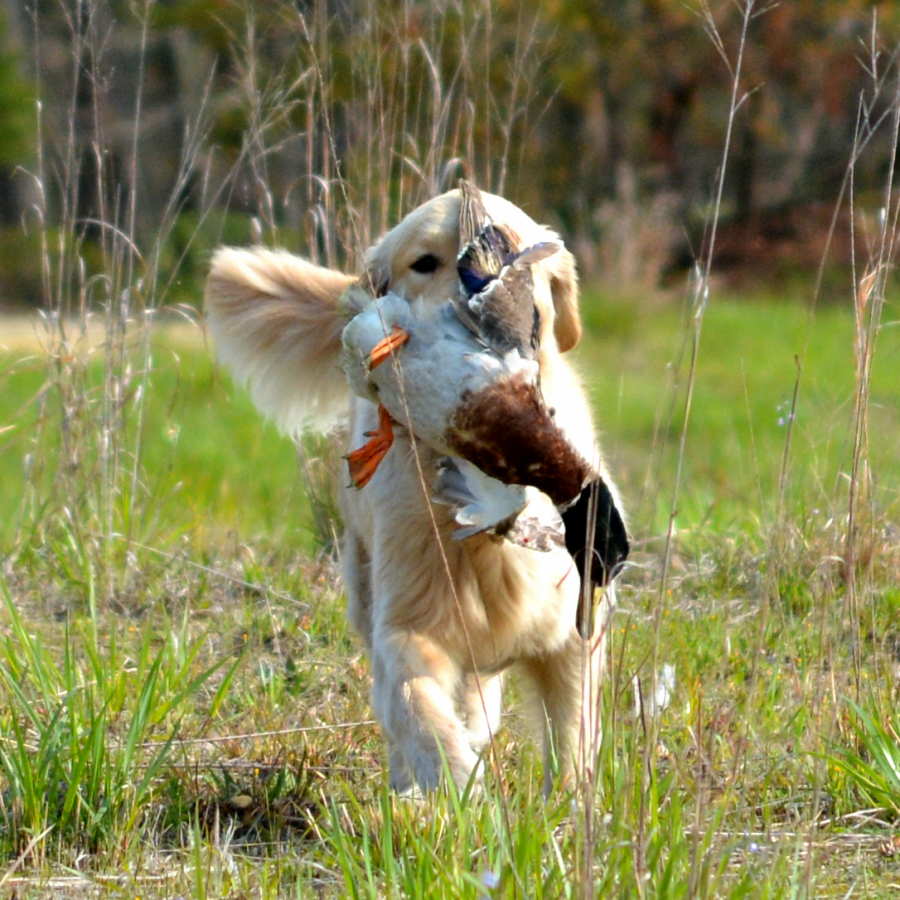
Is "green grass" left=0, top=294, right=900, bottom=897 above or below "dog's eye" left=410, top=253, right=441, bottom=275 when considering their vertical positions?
below

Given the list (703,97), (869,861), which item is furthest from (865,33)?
(869,861)

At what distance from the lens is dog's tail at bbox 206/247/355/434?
4227 millimetres

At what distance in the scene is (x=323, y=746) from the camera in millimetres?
3541

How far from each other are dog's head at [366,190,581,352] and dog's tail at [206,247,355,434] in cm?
65

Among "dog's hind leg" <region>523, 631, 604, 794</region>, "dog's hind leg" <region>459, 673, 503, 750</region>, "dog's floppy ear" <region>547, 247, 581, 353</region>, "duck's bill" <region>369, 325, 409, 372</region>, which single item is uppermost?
"duck's bill" <region>369, 325, 409, 372</region>

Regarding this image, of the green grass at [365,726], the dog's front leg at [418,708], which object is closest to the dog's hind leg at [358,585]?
the green grass at [365,726]

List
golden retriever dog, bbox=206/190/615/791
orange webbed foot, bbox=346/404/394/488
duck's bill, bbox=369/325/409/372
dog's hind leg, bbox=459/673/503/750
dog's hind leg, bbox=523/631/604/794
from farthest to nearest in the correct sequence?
dog's hind leg, bbox=459/673/503/750 < dog's hind leg, bbox=523/631/604/794 < golden retriever dog, bbox=206/190/615/791 < orange webbed foot, bbox=346/404/394/488 < duck's bill, bbox=369/325/409/372

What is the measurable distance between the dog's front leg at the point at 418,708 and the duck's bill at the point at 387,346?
26.5 inches

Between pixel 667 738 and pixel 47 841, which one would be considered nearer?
pixel 47 841

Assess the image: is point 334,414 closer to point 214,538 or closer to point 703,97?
point 214,538

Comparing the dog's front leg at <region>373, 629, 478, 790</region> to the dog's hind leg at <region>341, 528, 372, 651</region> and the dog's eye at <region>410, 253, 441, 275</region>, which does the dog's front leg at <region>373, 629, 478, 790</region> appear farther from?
the dog's eye at <region>410, 253, 441, 275</region>

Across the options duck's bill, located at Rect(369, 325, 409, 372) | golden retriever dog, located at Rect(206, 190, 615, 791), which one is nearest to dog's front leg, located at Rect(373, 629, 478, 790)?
golden retriever dog, located at Rect(206, 190, 615, 791)

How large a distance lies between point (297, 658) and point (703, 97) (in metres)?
15.9

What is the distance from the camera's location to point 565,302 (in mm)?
3773
